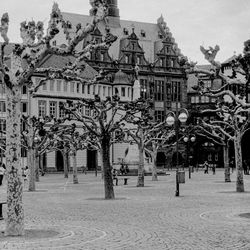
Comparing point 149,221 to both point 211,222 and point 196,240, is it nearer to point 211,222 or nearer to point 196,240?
point 211,222

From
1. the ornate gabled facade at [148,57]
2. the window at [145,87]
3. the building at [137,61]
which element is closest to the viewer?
the building at [137,61]

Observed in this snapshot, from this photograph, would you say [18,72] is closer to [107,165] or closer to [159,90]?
[107,165]

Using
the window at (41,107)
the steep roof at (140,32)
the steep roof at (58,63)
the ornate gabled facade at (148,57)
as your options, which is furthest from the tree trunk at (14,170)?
the steep roof at (140,32)

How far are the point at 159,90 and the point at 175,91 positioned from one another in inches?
147

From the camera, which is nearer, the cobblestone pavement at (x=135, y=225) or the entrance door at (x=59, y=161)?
the cobblestone pavement at (x=135, y=225)

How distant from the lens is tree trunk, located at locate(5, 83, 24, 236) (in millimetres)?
16359

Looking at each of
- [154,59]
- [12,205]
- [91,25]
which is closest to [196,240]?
[12,205]

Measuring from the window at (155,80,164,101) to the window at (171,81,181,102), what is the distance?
7.69ft

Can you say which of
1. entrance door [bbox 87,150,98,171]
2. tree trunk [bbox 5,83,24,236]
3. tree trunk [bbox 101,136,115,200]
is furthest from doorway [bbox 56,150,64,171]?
tree trunk [bbox 5,83,24,236]

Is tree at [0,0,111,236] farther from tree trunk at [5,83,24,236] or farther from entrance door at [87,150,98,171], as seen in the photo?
entrance door at [87,150,98,171]

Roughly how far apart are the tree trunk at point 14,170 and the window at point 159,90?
103105 millimetres

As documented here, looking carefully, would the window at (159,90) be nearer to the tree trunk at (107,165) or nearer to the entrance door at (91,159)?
the entrance door at (91,159)

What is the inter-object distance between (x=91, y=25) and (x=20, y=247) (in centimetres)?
612

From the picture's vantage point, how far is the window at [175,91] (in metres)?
121
